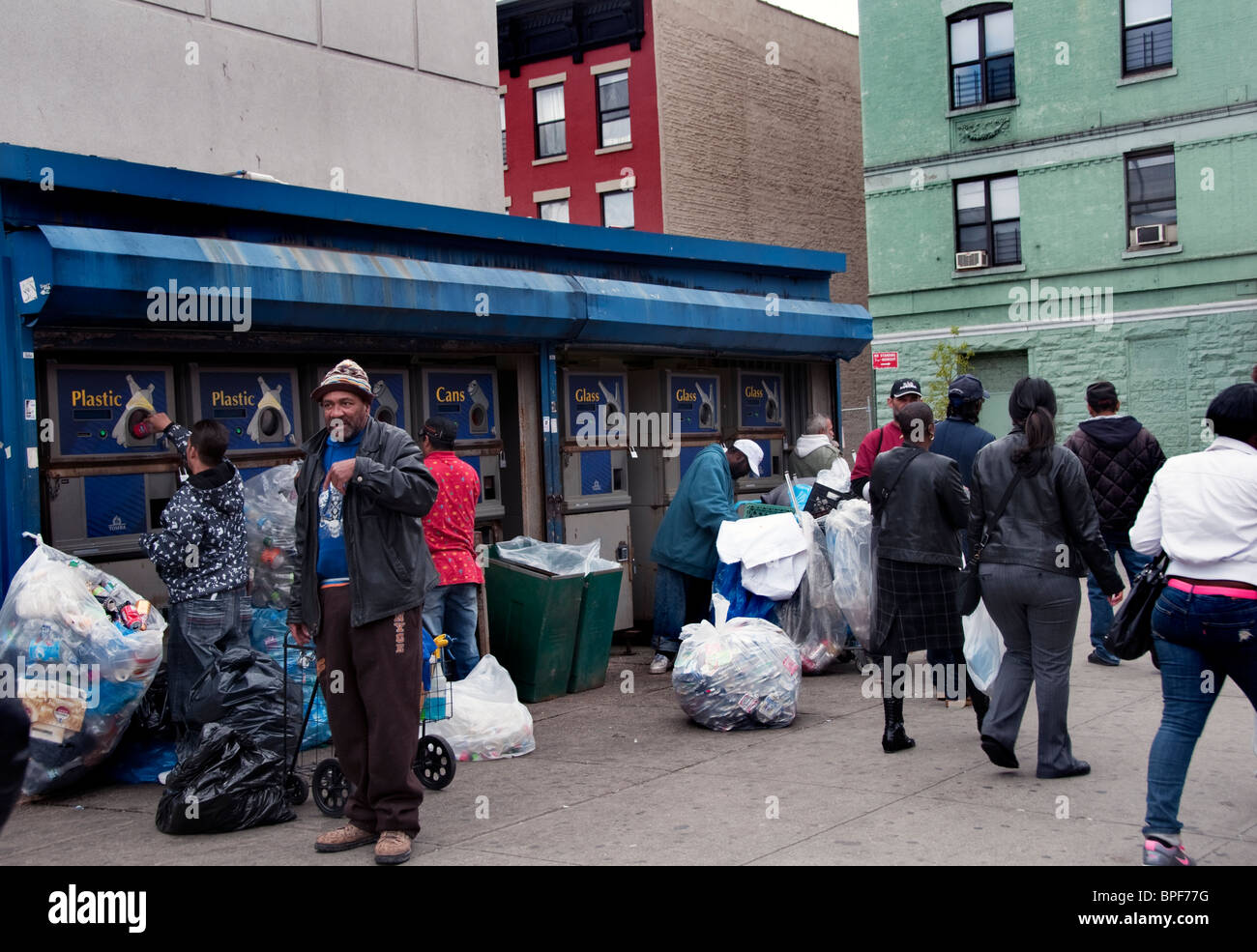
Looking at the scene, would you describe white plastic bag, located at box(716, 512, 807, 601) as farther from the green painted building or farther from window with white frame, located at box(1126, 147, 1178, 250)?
window with white frame, located at box(1126, 147, 1178, 250)

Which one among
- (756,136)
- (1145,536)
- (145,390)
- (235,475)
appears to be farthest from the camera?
(756,136)

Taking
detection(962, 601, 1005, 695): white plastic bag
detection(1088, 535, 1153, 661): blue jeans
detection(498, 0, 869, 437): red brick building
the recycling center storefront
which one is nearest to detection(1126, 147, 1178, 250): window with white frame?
detection(498, 0, 869, 437): red brick building

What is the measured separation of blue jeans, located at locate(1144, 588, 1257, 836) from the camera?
4.56 m

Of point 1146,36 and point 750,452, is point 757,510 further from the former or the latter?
point 1146,36

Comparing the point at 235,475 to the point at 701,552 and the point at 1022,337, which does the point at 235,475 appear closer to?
the point at 701,552

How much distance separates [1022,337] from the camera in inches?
930

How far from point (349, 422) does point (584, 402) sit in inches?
203

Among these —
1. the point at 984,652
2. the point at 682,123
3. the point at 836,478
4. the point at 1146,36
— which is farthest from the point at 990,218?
the point at 984,652

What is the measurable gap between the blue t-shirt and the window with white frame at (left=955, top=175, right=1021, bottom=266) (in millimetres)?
20707

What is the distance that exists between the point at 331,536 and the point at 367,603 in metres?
0.35

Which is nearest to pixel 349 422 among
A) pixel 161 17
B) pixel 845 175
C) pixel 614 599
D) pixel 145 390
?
pixel 145 390

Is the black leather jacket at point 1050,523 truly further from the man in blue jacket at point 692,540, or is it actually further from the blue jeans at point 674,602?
the blue jeans at point 674,602

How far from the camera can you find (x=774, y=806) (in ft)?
19.1

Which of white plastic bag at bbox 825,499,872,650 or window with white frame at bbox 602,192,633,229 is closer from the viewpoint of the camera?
white plastic bag at bbox 825,499,872,650
